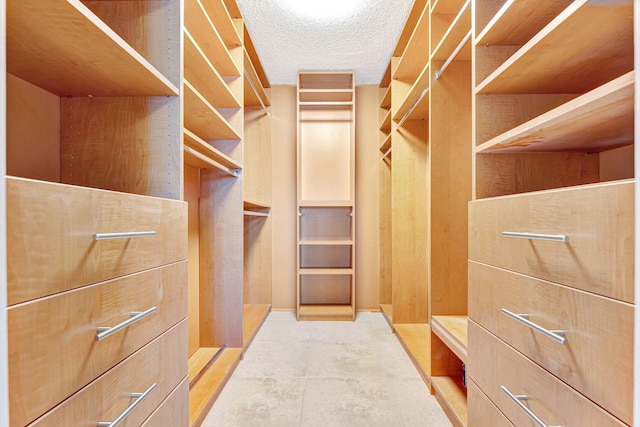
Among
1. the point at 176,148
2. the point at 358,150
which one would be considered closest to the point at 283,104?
the point at 358,150

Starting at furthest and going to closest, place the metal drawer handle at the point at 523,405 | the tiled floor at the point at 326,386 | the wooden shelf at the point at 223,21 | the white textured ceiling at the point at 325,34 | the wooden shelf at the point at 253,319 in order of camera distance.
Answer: the wooden shelf at the point at 253,319 → the white textured ceiling at the point at 325,34 → the wooden shelf at the point at 223,21 → the tiled floor at the point at 326,386 → the metal drawer handle at the point at 523,405

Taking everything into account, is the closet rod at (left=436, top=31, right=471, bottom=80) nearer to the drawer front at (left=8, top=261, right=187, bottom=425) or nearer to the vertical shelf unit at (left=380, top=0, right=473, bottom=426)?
the vertical shelf unit at (left=380, top=0, right=473, bottom=426)

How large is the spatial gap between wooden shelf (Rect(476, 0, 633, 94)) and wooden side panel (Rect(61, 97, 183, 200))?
3.85ft

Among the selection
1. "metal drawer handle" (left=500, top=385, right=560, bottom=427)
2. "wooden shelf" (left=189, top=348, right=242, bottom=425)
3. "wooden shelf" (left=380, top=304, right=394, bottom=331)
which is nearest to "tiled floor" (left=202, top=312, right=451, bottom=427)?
"wooden shelf" (left=189, top=348, right=242, bottom=425)

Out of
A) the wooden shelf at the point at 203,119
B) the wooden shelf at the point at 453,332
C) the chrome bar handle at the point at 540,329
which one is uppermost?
the wooden shelf at the point at 203,119

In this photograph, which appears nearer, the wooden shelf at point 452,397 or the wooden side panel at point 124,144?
the wooden side panel at point 124,144

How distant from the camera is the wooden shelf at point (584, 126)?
689mm

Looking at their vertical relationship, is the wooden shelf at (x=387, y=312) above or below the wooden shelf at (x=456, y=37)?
below

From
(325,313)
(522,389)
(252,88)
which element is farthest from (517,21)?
(325,313)

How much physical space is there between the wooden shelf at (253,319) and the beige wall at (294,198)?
21cm

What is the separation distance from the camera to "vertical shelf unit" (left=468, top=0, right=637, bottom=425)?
25.0 inches

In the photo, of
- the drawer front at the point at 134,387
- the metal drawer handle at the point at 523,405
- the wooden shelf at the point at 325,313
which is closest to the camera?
the drawer front at the point at 134,387

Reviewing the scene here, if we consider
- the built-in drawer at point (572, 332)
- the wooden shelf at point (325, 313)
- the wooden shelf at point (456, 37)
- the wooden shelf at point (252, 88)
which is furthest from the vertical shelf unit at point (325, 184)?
the built-in drawer at point (572, 332)

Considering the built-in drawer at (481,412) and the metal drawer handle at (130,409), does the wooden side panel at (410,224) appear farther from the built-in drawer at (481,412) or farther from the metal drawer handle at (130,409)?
the metal drawer handle at (130,409)
